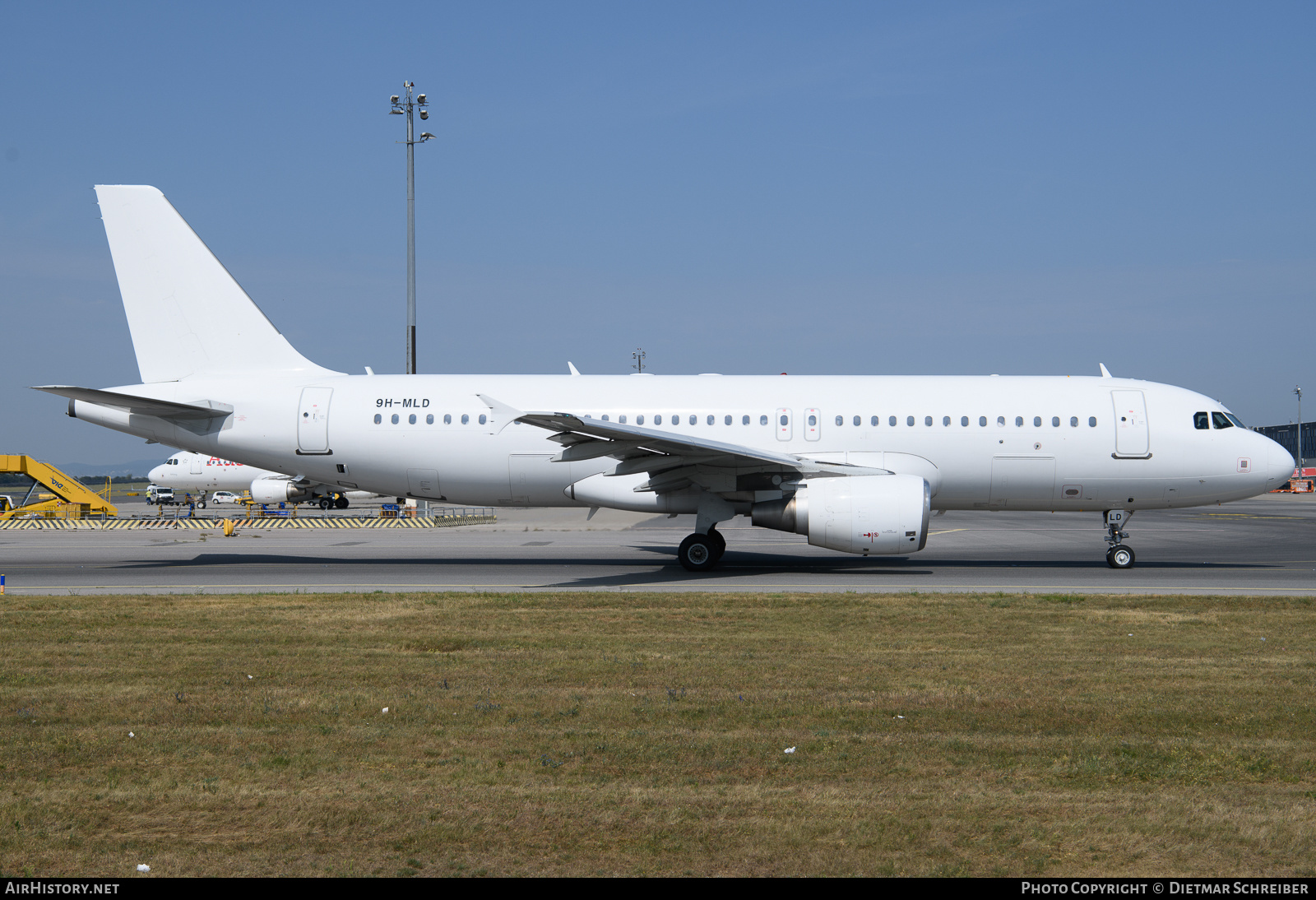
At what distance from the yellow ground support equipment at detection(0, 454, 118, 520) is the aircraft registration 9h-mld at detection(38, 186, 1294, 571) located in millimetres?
25277

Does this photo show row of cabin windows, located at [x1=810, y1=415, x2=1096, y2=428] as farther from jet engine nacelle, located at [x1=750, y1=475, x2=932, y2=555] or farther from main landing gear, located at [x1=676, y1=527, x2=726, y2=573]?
main landing gear, located at [x1=676, y1=527, x2=726, y2=573]

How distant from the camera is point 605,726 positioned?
730cm

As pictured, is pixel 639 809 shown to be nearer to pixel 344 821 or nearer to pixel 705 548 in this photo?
pixel 344 821

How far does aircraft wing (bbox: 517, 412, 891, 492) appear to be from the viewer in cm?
1717

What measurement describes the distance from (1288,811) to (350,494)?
63.1 meters

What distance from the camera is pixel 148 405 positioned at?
65.1 feet

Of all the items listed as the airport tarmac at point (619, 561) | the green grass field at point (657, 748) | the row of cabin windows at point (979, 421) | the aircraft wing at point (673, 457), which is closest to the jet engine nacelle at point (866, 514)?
the airport tarmac at point (619, 561)

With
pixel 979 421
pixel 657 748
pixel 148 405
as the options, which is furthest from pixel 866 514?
A: pixel 148 405

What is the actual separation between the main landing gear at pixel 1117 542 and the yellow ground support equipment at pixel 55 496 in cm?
3968

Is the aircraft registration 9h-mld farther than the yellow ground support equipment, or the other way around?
the yellow ground support equipment

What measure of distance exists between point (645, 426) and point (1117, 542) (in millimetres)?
10232

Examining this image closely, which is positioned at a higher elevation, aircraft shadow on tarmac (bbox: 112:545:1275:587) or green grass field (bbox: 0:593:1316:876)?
aircraft shadow on tarmac (bbox: 112:545:1275:587)

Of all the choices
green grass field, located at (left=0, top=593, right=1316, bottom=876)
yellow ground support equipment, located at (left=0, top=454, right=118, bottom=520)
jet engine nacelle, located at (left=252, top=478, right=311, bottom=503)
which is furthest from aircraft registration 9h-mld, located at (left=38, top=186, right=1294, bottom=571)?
jet engine nacelle, located at (left=252, top=478, right=311, bottom=503)

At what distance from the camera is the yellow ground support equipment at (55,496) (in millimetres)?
42594
